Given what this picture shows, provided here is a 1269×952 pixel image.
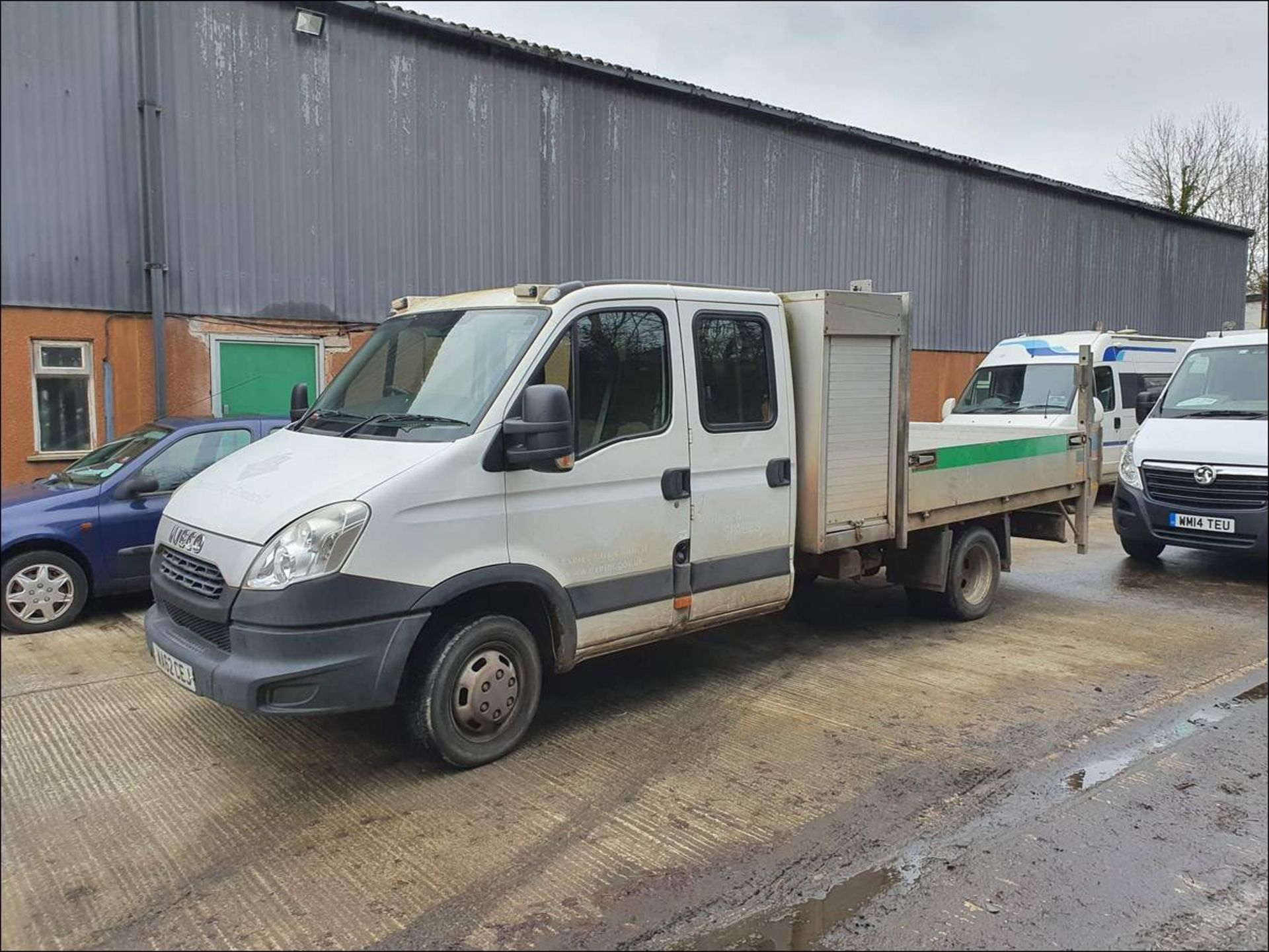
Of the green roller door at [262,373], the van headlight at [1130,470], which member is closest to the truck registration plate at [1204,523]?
the van headlight at [1130,470]

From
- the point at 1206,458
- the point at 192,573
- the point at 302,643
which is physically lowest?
the point at 302,643

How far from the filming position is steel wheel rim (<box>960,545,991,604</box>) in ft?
22.9

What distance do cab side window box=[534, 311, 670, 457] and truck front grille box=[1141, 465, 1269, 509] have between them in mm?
2305

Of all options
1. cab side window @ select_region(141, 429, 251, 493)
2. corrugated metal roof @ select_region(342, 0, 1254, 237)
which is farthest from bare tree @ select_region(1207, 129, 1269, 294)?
cab side window @ select_region(141, 429, 251, 493)

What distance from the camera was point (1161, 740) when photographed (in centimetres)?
449

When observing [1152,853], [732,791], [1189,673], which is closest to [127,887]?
[732,791]

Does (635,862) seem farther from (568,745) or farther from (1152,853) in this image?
(1152,853)

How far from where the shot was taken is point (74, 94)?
1158 mm

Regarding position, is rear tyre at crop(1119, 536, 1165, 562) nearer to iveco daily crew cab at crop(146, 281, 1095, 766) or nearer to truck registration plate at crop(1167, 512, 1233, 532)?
truck registration plate at crop(1167, 512, 1233, 532)

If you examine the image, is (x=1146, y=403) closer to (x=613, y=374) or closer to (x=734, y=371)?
(x=734, y=371)

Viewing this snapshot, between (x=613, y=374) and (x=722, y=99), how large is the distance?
11.0 m

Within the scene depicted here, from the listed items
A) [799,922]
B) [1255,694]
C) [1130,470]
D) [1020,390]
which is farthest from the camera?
[1020,390]

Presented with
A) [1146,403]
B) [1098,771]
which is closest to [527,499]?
[1098,771]

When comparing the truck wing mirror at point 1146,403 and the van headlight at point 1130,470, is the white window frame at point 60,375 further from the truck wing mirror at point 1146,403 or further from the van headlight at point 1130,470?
the truck wing mirror at point 1146,403
